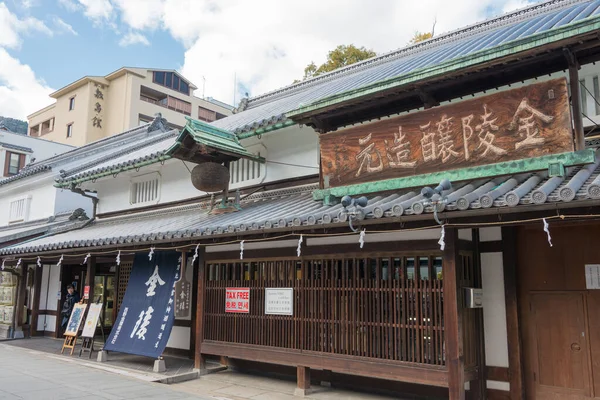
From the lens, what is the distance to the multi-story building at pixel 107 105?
42938 millimetres

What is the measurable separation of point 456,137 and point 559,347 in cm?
395

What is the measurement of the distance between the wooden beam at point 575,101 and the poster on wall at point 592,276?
6.58 ft

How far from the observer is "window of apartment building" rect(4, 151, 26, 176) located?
1305 inches

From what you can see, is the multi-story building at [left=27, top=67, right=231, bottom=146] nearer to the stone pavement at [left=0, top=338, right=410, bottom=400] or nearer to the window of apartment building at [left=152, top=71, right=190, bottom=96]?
the window of apartment building at [left=152, top=71, right=190, bottom=96]

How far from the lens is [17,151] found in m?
33.9

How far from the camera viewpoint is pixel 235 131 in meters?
12.8

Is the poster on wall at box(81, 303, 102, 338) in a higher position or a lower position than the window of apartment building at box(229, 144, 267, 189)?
lower

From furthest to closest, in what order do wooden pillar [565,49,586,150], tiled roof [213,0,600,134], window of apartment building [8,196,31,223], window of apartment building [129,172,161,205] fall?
window of apartment building [8,196,31,223] → window of apartment building [129,172,161,205] → tiled roof [213,0,600,134] → wooden pillar [565,49,586,150]

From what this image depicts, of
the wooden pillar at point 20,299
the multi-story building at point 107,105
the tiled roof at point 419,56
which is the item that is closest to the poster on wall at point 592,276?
the tiled roof at point 419,56

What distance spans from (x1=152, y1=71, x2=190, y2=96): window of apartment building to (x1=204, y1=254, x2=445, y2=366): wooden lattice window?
132ft

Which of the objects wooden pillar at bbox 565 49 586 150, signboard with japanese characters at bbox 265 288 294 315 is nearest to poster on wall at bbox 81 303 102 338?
signboard with japanese characters at bbox 265 288 294 315

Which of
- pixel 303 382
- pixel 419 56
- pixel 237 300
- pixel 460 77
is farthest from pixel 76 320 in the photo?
pixel 419 56

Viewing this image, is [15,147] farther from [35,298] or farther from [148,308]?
[148,308]

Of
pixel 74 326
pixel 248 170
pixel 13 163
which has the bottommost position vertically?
pixel 74 326
